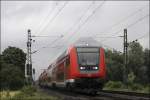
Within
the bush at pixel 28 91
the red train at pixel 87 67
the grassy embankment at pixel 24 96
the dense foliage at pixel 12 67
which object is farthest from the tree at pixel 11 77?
the red train at pixel 87 67

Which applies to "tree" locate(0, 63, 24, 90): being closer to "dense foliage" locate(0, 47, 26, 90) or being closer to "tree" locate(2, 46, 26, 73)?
"dense foliage" locate(0, 47, 26, 90)

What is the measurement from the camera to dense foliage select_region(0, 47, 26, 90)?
152ft

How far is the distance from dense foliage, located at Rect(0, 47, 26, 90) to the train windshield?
1620cm

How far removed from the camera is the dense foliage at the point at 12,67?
46.5 meters

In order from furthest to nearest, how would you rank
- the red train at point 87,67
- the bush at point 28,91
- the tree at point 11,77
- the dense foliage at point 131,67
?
the dense foliage at point 131,67 < the tree at point 11,77 < the bush at point 28,91 < the red train at point 87,67

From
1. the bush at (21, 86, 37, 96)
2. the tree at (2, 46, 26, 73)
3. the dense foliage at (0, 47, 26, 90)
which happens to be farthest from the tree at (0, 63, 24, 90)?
the bush at (21, 86, 37, 96)

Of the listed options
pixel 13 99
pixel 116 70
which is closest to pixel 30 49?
pixel 13 99

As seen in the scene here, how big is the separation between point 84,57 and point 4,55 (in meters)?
17.5

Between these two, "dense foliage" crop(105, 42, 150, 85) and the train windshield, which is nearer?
the train windshield

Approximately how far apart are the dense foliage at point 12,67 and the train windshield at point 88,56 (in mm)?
16198

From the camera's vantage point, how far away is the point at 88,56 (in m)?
30.4

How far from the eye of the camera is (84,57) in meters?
30.5

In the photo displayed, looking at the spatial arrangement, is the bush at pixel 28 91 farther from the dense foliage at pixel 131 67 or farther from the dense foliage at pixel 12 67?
the dense foliage at pixel 131 67

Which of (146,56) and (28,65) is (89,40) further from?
(146,56)
